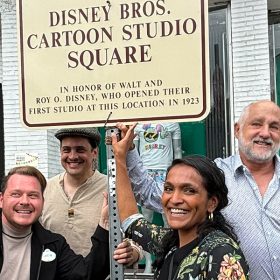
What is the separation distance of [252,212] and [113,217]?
26.8 inches

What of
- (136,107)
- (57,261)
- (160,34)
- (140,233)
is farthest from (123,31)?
(57,261)

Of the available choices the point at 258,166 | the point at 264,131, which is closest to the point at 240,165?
the point at 258,166

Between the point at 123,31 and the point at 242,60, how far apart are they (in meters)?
4.13

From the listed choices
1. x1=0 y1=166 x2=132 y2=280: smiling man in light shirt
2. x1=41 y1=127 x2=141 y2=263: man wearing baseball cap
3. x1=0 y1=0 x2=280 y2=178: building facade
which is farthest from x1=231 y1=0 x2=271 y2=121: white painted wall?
x1=0 y1=166 x2=132 y2=280: smiling man in light shirt

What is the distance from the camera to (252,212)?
276cm

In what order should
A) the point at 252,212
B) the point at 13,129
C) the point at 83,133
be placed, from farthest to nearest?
1. the point at 13,129
2. the point at 83,133
3. the point at 252,212

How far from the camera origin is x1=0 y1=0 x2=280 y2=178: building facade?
21.2 feet

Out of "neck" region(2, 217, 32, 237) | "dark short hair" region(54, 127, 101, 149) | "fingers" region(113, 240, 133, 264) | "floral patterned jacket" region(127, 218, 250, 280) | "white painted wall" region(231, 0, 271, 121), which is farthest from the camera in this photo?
"white painted wall" region(231, 0, 271, 121)

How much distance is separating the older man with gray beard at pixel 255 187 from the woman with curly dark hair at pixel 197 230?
0.38 metres

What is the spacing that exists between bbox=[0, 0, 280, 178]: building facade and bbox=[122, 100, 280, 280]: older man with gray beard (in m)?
3.62

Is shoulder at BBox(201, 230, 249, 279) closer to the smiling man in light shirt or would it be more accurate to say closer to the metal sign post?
the metal sign post

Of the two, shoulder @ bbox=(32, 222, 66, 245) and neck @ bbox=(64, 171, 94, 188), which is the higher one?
neck @ bbox=(64, 171, 94, 188)

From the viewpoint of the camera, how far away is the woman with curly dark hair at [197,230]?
2.06m

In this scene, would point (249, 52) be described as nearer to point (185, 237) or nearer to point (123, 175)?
point (123, 175)
